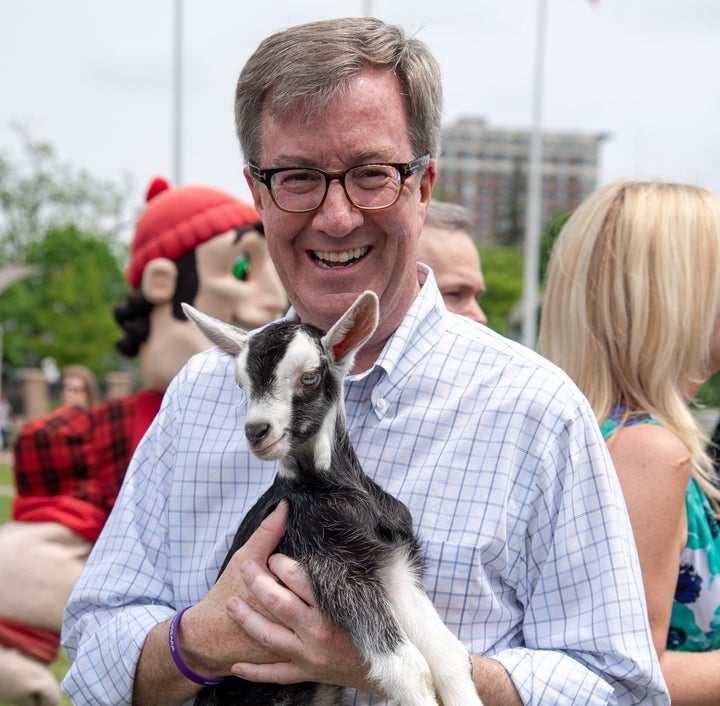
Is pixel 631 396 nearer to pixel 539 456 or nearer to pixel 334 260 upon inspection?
pixel 539 456

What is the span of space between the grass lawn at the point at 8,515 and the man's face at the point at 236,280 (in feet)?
9.28

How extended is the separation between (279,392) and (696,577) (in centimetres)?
184

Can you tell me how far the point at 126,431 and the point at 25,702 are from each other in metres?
1.75

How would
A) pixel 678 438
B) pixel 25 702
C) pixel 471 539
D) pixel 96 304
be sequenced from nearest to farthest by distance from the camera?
pixel 471 539 < pixel 678 438 < pixel 25 702 < pixel 96 304

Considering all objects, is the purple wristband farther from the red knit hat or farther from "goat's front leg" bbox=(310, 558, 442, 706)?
the red knit hat

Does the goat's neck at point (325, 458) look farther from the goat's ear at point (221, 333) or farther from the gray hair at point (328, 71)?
the gray hair at point (328, 71)

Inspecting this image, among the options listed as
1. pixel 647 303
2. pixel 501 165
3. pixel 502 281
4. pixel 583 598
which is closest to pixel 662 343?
pixel 647 303

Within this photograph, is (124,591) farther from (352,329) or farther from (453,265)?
(453,265)

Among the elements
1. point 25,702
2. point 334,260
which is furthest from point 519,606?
point 25,702

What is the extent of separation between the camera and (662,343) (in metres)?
3.59

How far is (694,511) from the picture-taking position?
3.58 metres

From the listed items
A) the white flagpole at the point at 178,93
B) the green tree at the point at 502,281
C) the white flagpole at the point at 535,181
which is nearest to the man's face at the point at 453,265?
the white flagpole at the point at 178,93

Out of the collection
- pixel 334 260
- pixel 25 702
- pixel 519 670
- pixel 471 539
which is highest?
pixel 334 260

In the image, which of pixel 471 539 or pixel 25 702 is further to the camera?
pixel 25 702
